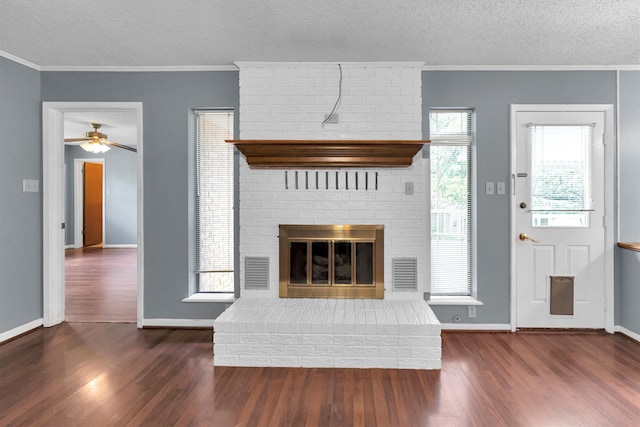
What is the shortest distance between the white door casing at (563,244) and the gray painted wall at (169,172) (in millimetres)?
2726

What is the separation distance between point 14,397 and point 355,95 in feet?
10.7

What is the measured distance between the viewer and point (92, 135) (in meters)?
5.89

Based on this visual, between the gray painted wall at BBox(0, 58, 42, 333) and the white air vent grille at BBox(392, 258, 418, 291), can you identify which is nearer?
the gray painted wall at BBox(0, 58, 42, 333)

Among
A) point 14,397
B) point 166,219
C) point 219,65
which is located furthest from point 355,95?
point 14,397

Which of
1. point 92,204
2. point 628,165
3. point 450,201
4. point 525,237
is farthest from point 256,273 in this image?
point 92,204

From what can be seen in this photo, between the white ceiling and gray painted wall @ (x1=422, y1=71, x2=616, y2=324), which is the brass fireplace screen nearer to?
gray painted wall @ (x1=422, y1=71, x2=616, y2=324)

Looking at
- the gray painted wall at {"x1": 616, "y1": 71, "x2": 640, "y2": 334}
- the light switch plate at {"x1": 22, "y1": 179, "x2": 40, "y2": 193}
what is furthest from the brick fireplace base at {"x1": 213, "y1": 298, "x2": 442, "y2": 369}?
the light switch plate at {"x1": 22, "y1": 179, "x2": 40, "y2": 193}

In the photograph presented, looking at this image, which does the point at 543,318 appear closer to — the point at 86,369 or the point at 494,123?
the point at 494,123

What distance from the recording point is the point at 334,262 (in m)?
3.39

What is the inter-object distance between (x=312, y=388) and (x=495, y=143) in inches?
104

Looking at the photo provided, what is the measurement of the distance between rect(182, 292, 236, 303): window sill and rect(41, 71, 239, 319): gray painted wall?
0.16 ft

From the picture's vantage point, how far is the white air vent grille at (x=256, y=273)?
3.39m

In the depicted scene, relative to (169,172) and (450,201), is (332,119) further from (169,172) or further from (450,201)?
(169,172)

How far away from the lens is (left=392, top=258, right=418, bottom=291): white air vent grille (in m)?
3.36
